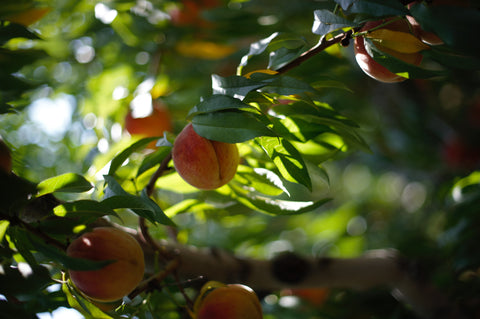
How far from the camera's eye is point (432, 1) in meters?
0.62

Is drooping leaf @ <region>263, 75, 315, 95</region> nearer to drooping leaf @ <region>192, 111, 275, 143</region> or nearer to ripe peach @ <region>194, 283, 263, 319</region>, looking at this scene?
drooping leaf @ <region>192, 111, 275, 143</region>

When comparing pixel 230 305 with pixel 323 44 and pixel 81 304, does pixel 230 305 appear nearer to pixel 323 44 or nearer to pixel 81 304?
pixel 81 304

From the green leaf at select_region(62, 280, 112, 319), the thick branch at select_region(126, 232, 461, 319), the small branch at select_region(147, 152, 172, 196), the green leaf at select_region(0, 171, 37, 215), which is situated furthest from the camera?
the thick branch at select_region(126, 232, 461, 319)

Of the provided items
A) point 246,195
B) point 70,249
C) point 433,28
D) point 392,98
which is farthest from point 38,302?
point 392,98

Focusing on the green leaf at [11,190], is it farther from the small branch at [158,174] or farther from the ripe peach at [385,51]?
the ripe peach at [385,51]

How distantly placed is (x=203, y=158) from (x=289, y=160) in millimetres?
133

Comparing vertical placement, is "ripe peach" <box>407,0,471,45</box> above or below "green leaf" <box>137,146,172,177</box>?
above

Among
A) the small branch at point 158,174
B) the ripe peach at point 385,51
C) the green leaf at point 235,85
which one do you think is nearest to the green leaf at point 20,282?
the small branch at point 158,174

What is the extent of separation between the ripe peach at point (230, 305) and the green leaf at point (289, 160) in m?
0.24

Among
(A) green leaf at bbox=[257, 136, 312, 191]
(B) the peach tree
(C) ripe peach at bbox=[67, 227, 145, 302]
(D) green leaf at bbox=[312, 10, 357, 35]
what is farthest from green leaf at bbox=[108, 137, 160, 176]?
(D) green leaf at bbox=[312, 10, 357, 35]

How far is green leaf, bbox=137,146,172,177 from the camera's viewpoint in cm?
75

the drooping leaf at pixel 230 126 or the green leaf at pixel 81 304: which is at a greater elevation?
the drooping leaf at pixel 230 126

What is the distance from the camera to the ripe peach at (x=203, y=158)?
2.16 ft

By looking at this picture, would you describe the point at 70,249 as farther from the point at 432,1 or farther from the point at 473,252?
the point at 473,252
